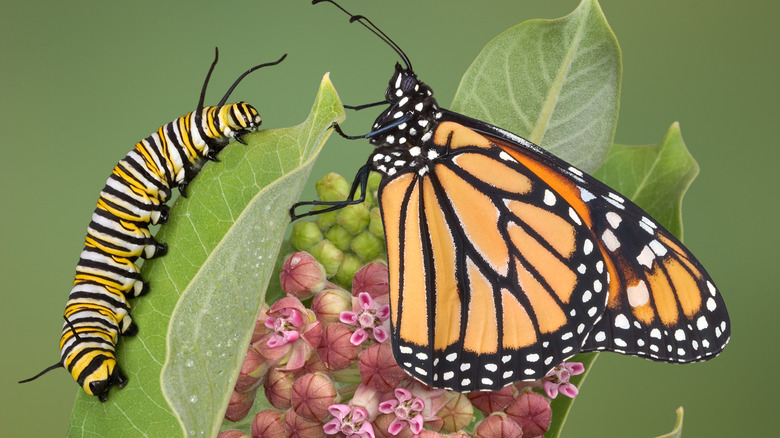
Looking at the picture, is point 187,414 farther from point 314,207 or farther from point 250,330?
point 314,207

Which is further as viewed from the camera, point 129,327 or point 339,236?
point 339,236

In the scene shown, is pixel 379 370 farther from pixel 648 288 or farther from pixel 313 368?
pixel 648 288

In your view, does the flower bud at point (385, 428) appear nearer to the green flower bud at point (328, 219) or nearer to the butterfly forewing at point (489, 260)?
the butterfly forewing at point (489, 260)

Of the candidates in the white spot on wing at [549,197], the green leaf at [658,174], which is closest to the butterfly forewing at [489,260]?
the white spot on wing at [549,197]

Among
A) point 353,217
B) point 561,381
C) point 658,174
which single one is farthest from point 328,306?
point 658,174

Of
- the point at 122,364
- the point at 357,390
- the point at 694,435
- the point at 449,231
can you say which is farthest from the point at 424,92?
the point at 694,435

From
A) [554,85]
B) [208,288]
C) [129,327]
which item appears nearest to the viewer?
[208,288]
